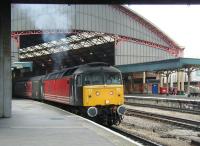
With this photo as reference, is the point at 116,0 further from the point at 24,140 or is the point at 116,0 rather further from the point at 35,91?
the point at 35,91

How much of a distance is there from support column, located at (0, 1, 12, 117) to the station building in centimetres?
2404

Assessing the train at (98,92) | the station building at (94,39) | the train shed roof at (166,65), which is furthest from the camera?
the station building at (94,39)

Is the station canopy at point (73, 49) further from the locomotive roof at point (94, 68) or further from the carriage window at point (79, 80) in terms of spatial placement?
the carriage window at point (79, 80)

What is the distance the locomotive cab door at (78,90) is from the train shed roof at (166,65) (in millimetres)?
29054

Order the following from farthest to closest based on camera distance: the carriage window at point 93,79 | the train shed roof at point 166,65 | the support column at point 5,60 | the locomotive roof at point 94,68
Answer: the train shed roof at point 166,65 → the locomotive roof at point 94,68 → the carriage window at point 93,79 → the support column at point 5,60

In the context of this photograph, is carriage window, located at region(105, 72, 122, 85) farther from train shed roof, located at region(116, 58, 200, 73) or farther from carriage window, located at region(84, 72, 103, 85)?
train shed roof, located at region(116, 58, 200, 73)

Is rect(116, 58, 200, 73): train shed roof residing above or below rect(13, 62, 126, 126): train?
above

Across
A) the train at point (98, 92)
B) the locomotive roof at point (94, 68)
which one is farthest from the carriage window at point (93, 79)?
the locomotive roof at point (94, 68)

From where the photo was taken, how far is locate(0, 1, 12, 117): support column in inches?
771

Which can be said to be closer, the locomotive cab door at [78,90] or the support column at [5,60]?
the support column at [5,60]

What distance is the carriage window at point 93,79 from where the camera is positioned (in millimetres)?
21406

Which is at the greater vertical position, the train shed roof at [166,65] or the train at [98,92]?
the train shed roof at [166,65]

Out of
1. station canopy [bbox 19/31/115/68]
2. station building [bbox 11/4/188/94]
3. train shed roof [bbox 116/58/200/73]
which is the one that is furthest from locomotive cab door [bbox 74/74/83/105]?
station canopy [bbox 19/31/115/68]

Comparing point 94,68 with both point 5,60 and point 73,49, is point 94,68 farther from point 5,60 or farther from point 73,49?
point 73,49
